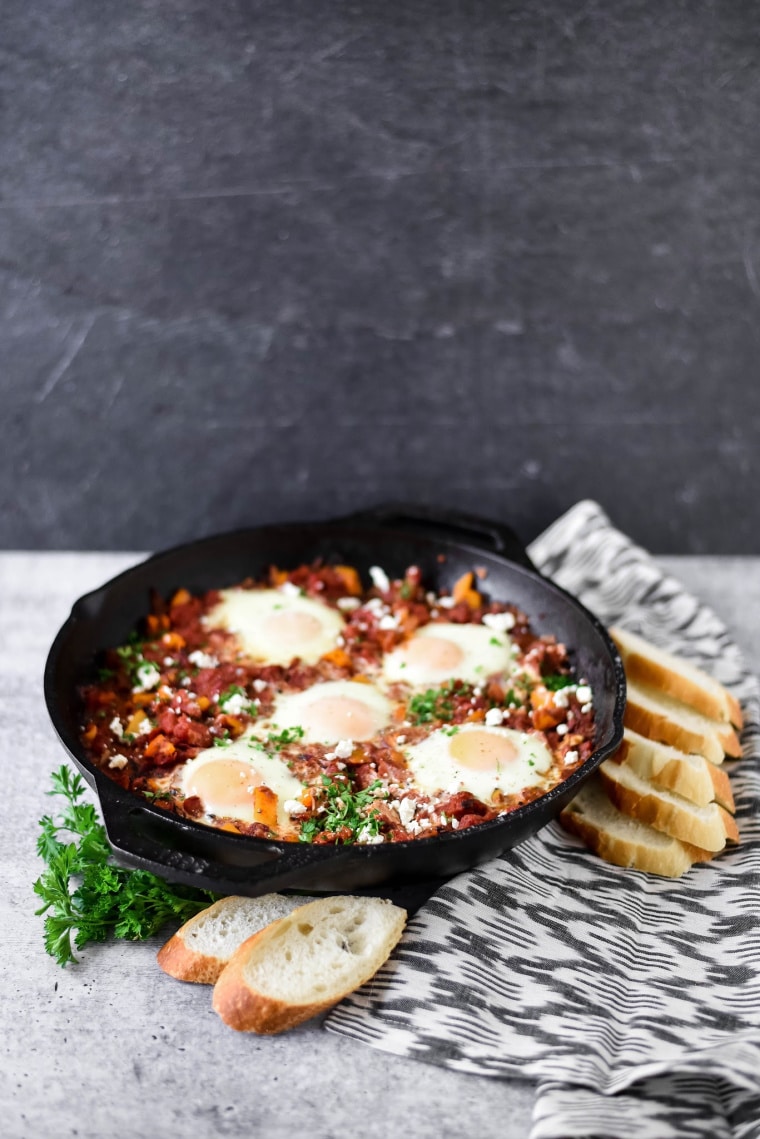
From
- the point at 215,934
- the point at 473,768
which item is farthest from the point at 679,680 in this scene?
the point at 215,934

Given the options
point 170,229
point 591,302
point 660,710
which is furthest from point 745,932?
point 170,229

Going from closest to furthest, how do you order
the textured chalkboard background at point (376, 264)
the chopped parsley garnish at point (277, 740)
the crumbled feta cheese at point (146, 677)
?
the chopped parsley garnish at point (277, 740), the crumbled feta cheese at point (146, 677), the textured chalkboard background at point (376, 264)

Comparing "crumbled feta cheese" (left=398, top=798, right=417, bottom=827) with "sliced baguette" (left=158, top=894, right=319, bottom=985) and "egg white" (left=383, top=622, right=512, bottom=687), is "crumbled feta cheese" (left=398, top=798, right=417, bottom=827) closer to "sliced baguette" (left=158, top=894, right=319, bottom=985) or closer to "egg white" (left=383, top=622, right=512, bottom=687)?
"sliced baguette" (left=158, top=894, right=319, bottom=985)

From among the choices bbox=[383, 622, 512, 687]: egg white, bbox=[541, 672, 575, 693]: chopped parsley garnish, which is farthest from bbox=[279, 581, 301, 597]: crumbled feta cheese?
bbox=[541, 672, 575, 693]: chopped parsley garnish

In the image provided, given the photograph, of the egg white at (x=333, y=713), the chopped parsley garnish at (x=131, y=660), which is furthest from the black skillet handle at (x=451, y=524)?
the chopped parsley garnish at (x=131, y=660)

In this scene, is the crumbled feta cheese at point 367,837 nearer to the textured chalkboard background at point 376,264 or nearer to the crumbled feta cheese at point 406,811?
the crumbled feta cheese at point 406,811

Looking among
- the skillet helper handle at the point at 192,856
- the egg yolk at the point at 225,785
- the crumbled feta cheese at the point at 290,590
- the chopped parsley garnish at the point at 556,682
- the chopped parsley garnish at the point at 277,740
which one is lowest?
the crumbled feta cheese at the point at 290,590
